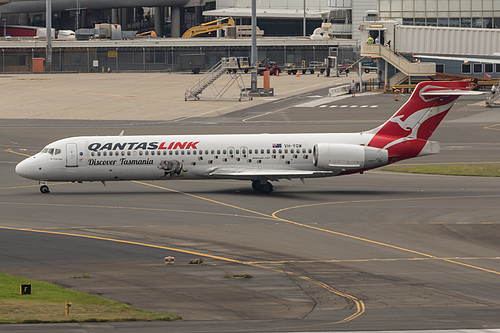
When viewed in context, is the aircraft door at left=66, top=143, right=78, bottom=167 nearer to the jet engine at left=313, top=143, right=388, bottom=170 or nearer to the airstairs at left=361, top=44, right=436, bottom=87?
the jet engine at left=313, top=143, right=388, bottom=170

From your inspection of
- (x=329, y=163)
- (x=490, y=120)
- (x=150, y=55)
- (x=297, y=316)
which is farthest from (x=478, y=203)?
→ (x=150, y=55)

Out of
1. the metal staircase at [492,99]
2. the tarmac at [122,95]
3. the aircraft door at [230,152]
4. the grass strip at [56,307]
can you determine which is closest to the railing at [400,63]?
the metal staircase at [492,99]

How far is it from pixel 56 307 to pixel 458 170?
42.2m

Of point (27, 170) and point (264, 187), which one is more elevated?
point (27, 170)

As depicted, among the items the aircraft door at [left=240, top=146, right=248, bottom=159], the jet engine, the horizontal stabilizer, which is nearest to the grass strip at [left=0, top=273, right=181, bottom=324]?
the aircraft door at [left=240, top=146, right=248, bottom=159]

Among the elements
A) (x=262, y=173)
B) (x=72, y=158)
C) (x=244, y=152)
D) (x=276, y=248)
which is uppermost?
(x=244, y=152)

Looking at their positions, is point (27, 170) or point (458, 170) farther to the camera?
point (458, 170)

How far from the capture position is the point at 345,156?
5616cm

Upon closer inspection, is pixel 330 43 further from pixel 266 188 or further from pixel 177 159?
pixel 177 159

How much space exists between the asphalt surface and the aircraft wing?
1444mm

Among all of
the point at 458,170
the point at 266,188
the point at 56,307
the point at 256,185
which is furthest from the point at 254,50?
the point at 56,307

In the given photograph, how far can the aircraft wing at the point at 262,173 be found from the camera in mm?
56281

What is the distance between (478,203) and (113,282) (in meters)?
26.5

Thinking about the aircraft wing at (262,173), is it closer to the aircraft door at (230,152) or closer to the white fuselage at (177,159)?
the white fuselage at (177,159)
